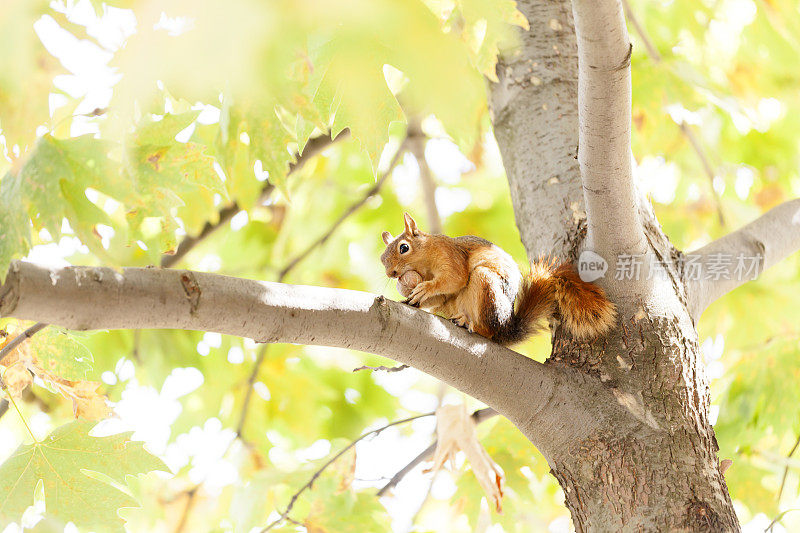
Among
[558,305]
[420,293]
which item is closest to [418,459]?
[420,293]

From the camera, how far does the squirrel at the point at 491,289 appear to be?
1.49m

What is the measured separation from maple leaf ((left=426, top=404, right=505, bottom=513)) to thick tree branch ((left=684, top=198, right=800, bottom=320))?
629mm

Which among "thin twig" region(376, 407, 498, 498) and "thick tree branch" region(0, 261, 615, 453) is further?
"thin twig" region(376, 407, 498, 498)

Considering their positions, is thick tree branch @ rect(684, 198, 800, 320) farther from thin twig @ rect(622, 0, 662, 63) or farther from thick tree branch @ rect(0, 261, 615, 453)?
thin twig @ rect(622, 0, 662, 63)

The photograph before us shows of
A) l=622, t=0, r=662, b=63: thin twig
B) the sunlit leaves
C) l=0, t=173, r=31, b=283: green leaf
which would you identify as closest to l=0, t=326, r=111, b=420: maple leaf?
l=0, t=173, r=31, b=283: green leaf

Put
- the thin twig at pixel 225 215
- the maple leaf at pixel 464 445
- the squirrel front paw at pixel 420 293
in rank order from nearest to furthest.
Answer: the squirrel front paw at pixel 420 293
the maple leaf at pixel 464 445
the thin twig at pixel 225 215

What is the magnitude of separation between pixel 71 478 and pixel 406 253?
3.16 ft

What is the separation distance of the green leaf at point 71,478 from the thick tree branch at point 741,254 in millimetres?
1330

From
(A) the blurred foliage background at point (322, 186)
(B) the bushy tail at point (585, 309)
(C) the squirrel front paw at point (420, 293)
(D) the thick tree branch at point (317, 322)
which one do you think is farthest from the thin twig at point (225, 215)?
(D) the thick tree branch at point (317, 322)

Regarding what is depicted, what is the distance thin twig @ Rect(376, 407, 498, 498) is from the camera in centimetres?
182

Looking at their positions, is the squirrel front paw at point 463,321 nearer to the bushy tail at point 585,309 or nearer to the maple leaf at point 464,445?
the bushy tail at point 585,309

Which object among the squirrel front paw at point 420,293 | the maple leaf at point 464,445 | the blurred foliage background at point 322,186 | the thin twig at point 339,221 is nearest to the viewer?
the blurred foliage background at point 322,186

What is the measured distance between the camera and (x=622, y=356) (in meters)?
1.46

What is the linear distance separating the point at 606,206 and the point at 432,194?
1566 millimetres
